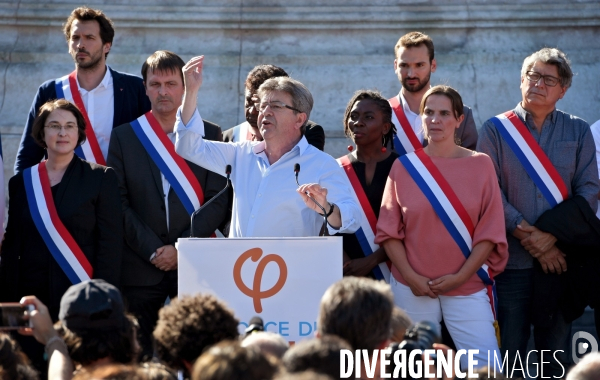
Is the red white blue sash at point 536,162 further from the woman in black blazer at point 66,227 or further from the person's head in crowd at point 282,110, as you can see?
the woman in black blazer at point 66,227

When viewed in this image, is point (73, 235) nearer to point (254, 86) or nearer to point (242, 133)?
point (242, 133)

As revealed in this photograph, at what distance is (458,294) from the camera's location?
6.00 meters

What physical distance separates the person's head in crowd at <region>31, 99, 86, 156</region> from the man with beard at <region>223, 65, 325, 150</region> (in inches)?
42.1

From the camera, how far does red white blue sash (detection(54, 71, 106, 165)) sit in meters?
6.78

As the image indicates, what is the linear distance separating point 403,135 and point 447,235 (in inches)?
40.3

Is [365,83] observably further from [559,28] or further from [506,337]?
[506,337]

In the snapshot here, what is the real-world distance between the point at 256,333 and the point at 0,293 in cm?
280

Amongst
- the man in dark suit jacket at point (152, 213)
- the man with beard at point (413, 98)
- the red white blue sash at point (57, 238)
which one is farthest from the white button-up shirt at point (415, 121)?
the red white blue sash at point (57, 238)

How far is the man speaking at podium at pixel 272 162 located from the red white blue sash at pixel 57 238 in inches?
33.5

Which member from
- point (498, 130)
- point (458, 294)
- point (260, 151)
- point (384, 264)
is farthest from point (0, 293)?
point (498, 130)

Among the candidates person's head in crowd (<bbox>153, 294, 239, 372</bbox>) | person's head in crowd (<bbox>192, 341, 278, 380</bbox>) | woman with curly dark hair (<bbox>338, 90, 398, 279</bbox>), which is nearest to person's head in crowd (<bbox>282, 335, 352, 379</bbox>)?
person's head in crowd (<bbox>192, 341, 278, 380</bbox>)

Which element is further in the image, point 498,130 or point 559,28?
point 559,28

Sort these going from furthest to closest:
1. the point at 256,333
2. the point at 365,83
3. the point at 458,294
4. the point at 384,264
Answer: the point at 365,83 → the point at 384,264 → the point at 458,294 → the point at 256,333

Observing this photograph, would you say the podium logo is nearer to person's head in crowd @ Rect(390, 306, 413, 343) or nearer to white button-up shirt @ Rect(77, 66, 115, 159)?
Result: person's head in crowd @ Rect(390, 306, 413, 343)
